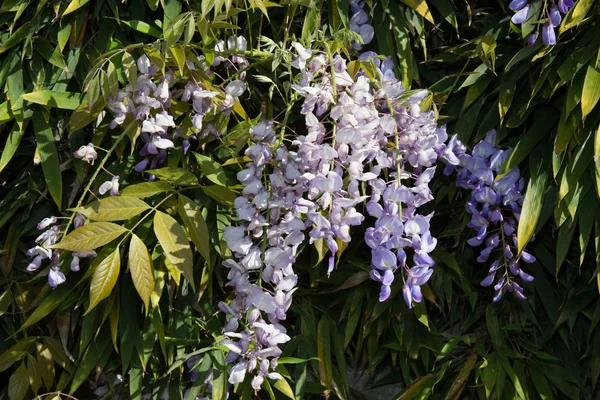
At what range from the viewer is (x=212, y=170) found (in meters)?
1.61

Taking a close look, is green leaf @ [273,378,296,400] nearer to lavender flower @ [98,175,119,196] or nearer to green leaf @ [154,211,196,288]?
green leaf @ [154,211,196,288]

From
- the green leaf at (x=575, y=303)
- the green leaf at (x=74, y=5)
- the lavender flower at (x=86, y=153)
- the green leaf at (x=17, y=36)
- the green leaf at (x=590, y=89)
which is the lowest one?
the green leaf at (x=575, y=303)

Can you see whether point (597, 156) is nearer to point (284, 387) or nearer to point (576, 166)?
point (576, 166)

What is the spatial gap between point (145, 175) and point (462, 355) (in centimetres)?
75

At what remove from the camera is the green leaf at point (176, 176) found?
1.56m

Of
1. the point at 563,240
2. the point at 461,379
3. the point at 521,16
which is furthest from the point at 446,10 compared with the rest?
the point at 461,379

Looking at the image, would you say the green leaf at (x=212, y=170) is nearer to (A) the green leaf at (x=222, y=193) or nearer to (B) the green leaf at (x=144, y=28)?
(A) the green leaf at (x=222, y=193)

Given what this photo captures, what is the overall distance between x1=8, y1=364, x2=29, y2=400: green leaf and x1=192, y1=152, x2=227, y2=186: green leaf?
1.76ft

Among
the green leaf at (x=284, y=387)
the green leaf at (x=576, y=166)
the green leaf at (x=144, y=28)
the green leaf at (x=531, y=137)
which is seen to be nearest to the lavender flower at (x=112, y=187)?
the green leaf at (x=144, y=28)

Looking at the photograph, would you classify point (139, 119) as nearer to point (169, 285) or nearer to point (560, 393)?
point (169, 285)

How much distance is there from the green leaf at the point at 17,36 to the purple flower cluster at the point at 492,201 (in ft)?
2.89

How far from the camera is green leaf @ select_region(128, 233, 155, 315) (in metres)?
1.44

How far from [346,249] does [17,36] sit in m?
0.81

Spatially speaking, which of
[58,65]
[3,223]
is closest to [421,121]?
[58,65]
